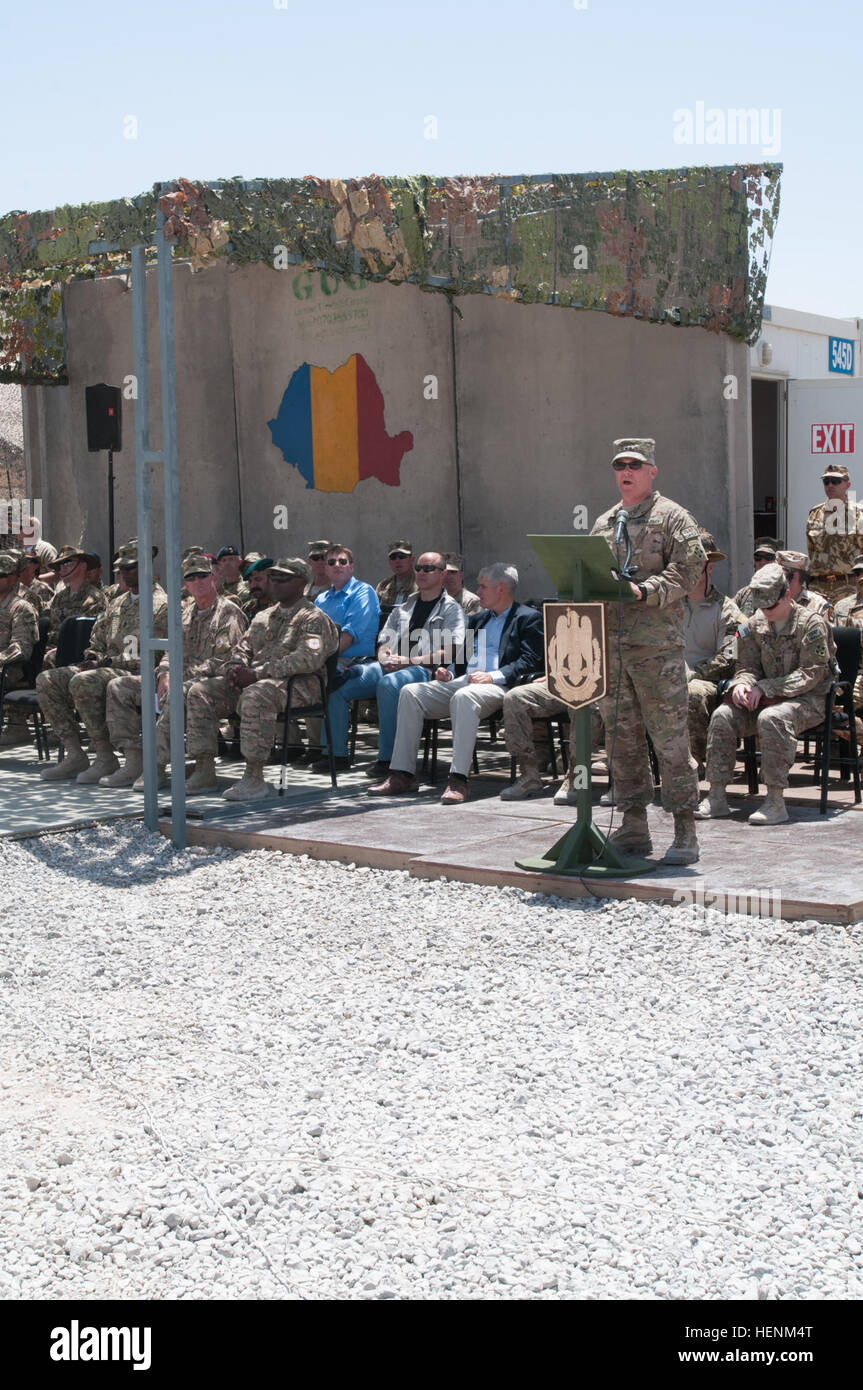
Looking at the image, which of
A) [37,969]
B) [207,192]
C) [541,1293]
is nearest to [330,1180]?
[541,1293]

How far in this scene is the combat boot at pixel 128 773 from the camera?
9.11m

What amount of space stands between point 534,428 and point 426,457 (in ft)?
3.36

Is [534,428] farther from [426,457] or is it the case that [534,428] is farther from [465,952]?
[465,952]

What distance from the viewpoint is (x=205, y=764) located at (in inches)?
348

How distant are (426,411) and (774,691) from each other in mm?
4764

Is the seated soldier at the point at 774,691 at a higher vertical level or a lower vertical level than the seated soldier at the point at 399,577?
lower

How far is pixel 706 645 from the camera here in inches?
328

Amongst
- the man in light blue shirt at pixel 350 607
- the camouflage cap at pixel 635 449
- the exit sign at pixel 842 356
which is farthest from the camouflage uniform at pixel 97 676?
the exit sign at pixel 842 356

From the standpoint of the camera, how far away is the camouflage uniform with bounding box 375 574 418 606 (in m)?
10.4

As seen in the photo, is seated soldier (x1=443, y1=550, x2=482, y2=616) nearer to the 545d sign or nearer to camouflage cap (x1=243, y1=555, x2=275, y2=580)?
camouflage cap (x1=243, y1=555, x2=275, y2=580)

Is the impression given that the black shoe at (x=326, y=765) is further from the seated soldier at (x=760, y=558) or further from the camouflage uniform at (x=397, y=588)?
the seated soldier at (x=760, y=558)

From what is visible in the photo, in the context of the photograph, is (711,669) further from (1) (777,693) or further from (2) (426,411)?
(2) (426,411)

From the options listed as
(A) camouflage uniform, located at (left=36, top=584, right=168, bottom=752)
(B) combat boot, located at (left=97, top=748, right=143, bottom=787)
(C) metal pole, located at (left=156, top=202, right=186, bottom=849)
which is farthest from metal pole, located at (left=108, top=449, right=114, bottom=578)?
(C) metal pole, located at (left=156, top=202, right=186, bottom=849)

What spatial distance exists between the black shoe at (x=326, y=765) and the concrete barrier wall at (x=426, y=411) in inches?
82.2
